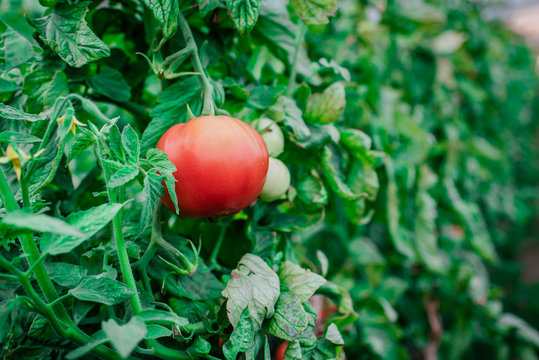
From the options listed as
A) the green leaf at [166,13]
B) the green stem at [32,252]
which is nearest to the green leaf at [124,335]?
the green stem at [32,252]

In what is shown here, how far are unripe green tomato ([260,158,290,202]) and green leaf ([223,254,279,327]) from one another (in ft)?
0.35

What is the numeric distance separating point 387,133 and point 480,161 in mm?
971

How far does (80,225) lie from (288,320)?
24 cm

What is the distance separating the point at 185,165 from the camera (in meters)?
0.43

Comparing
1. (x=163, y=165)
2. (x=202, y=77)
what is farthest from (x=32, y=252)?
(x=202, y=77)

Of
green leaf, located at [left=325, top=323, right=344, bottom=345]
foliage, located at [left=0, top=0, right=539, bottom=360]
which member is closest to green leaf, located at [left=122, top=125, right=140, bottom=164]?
foliage, located at [left=0, top=0, right=539, bottom=360]

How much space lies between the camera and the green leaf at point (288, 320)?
0.45m

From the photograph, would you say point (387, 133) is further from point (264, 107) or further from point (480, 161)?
point (480, 161)

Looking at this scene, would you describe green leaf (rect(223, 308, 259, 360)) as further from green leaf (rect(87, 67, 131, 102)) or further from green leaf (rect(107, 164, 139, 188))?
green leaf (rect(87, 67, 131, 102))

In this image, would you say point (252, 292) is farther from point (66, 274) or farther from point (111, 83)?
point (111, 83)

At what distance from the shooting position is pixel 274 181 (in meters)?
0.54

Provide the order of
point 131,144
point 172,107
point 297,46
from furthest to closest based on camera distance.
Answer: point 297,46 < point 172,107 < point 131,144

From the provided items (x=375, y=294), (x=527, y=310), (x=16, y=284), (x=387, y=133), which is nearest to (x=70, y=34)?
(x=16, y=284)

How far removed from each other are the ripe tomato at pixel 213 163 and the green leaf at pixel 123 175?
5 cm
